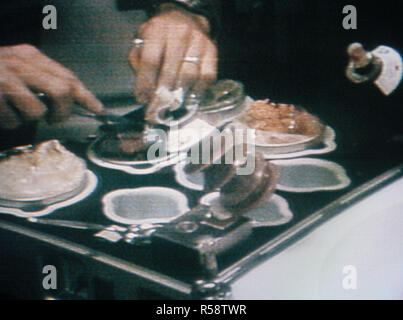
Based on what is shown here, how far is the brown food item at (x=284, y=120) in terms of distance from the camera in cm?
78

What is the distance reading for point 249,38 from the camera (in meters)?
0.99

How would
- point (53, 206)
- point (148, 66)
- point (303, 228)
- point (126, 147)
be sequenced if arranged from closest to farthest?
point (303, 228) < point (53, 206) < point (126, 147) < point (148, 66)

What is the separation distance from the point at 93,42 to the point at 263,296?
0.97 m

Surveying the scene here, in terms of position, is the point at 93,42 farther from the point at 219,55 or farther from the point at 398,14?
the point at 398,14

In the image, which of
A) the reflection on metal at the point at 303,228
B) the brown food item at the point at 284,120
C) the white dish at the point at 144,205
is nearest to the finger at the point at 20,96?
the white dish at the point at 144,205

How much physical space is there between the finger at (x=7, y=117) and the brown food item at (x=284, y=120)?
1.41 feet

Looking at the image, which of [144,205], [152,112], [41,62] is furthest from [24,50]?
[144,205]

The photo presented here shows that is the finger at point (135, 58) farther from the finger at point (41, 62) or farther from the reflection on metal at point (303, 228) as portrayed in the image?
the reflection on metal at point (303, 228)

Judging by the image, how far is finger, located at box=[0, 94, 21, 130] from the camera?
77cm

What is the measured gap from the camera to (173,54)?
89 centimetres

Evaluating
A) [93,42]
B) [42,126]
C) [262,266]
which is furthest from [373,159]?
[93,42]

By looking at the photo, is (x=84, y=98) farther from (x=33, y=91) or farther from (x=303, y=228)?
(x=303, y=228)

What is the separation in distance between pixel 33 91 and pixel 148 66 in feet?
0.75

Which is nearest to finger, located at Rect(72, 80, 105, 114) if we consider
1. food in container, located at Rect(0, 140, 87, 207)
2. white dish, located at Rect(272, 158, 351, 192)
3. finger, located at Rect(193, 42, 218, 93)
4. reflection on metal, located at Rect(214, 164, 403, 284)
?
food in container, located at Rect(0, 140, 87, 207)
